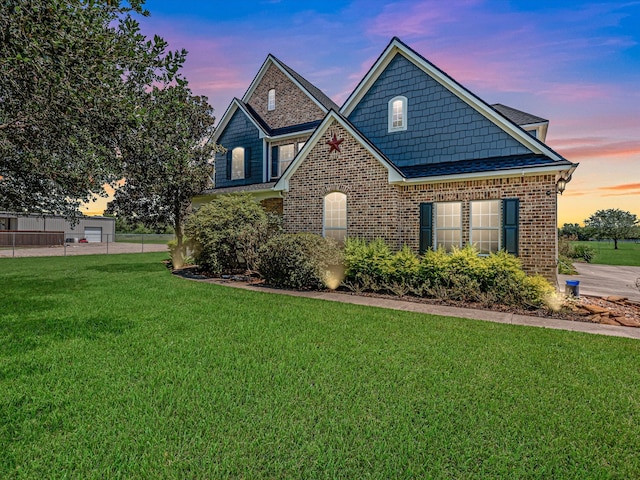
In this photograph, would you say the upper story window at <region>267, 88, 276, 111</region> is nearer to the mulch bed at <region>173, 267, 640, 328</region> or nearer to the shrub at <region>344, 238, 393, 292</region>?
the shrub at <region>344, 238, 393, 292</region>

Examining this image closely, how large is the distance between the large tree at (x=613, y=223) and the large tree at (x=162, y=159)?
56.8m

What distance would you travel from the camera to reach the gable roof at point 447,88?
10305 millimetres

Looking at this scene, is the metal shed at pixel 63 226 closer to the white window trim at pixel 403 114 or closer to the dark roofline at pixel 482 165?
the white window trim at pixel 403 114

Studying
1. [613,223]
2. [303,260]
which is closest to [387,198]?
[303,260]

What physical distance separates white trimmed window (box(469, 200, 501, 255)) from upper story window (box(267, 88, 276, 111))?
13445mm

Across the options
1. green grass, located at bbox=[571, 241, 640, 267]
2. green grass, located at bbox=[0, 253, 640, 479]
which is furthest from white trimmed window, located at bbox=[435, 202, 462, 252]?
green grass, located at bbox=[571, 241, 640, 267]

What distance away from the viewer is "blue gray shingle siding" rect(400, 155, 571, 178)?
9634 mm

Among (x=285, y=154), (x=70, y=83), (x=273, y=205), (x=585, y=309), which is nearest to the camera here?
(x=70, y=83)

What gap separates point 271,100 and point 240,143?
3278 millimetres

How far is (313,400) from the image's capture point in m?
3.54

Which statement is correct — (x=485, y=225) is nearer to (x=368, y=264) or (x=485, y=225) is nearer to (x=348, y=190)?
(x=368, y=264)

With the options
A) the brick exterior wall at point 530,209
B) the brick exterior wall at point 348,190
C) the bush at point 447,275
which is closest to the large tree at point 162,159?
the brick exterior wall at point 348,190

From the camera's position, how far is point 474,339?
18.9 feet

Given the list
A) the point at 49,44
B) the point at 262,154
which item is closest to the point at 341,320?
the point at 49,44
